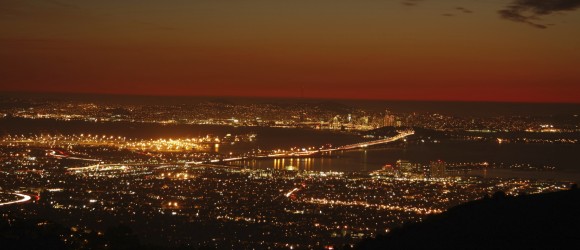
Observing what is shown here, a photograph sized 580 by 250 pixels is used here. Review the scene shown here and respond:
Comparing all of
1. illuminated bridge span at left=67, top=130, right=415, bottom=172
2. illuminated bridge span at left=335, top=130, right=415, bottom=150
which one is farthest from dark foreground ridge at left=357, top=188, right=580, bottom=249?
illuminated bridge span at left=335, top=130, right=415, bottom=150

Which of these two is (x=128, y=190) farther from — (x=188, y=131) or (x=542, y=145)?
(x=188, y=131)

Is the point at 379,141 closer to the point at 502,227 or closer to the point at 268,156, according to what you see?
the point at 268,156

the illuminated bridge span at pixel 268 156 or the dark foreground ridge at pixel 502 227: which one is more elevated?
the dark foreground ridge at pixel 502 227

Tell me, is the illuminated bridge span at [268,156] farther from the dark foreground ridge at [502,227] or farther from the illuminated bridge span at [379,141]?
the dark foreground ridge at [502,227]

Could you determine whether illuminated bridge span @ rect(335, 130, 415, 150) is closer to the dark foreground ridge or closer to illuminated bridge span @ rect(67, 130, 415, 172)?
illuminated bridge span @ rect(67, 130, 415, 172)

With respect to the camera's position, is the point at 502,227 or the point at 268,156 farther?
the point at 268,156

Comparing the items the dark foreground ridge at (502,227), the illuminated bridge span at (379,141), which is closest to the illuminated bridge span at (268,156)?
the illuminated bridge span at (379,141)

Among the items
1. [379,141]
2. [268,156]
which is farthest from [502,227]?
[379,141]

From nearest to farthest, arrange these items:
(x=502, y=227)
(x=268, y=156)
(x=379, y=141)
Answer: (x=502, y=227), (x=268, y=156), (x=379, y=141)

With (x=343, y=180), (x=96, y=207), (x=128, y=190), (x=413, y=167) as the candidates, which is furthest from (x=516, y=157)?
(x=96, y=207)

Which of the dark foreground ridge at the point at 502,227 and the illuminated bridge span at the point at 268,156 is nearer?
the dark foreground ridge at the point at 502,227
